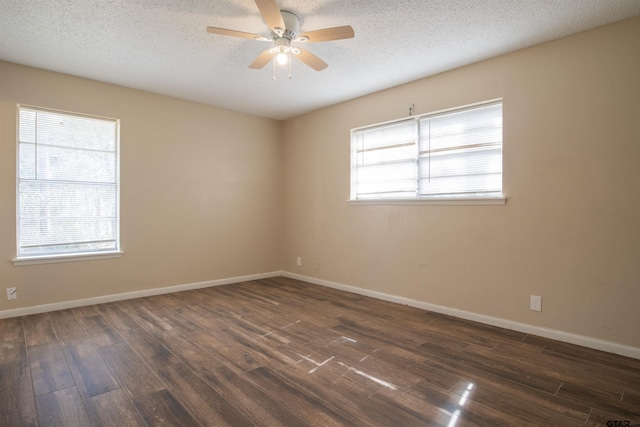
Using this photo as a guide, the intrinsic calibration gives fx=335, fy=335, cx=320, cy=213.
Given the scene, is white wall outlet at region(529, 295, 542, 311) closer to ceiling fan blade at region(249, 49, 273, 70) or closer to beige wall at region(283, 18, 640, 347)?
beige wall at region(283, 18, 640, 347)

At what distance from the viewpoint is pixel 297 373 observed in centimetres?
230

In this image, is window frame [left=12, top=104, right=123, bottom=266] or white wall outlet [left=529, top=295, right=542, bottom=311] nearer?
white wall outlet [left=529, top=295, right=542, bottom=311]

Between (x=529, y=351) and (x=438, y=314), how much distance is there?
1025 mm

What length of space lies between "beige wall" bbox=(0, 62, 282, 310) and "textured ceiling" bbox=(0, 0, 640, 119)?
1.14ft

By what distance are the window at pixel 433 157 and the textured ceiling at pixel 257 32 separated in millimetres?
554

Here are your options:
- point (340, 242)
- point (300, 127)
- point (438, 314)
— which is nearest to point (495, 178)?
point (438, 314)

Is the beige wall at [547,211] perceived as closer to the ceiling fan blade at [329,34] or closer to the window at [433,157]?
the window at [433,157]

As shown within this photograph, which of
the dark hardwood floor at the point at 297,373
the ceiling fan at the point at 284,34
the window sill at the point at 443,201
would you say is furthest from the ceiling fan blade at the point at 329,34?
the dark hardwood floor at the point at 297,373

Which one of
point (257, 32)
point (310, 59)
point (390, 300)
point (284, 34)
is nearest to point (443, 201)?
point (390, 300)

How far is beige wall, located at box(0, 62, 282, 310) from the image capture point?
3.51 metres

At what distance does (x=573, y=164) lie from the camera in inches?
112

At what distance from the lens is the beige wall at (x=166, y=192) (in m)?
3.51

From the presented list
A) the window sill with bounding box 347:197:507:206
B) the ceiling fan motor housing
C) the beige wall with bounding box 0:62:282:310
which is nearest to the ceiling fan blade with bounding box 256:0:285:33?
the ceiling fan motor housing

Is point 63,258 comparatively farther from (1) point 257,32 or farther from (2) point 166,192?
(1) point 257,32
